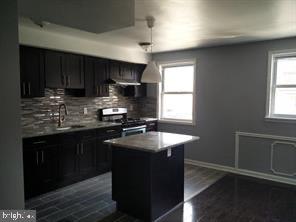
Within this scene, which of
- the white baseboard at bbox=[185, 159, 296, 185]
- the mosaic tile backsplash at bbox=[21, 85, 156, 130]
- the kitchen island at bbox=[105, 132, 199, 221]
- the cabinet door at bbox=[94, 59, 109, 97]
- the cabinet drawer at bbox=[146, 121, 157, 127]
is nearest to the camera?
the kitchen island at bbox=[105, 132, 199, 221]

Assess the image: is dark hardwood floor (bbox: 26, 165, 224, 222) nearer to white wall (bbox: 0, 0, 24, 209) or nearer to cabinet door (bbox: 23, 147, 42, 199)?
cabinet door (bbox: 23, 147, 42, 199)

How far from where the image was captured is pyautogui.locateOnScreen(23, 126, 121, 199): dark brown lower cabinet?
3.26m

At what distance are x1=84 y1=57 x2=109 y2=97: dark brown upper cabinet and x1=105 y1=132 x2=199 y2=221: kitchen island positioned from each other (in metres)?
1.80

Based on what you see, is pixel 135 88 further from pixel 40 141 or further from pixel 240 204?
pixel 240 204

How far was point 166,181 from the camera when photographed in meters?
2.89

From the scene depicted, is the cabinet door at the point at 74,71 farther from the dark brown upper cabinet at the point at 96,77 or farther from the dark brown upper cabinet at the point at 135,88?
the dark brown upper cabinet at the point at 135,88

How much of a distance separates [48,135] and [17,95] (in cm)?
221

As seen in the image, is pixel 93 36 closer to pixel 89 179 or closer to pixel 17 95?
pixel 89 179

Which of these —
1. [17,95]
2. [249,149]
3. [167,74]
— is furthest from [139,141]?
[167,74]

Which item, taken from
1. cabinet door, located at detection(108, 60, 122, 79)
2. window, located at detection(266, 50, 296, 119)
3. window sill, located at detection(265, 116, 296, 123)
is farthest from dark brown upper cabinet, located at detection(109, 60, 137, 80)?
window sill, located at detection(265, 116, 296, 123)

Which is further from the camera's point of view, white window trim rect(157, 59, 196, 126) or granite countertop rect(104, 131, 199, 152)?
white window trim rect(157, 59, 196, 126)

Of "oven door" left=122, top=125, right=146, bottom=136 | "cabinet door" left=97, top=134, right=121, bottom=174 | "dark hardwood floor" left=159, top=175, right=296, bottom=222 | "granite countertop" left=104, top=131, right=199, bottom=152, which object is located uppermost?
"granite countertop" left=104, top=131, right=199, bottom=152

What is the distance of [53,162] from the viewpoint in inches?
139

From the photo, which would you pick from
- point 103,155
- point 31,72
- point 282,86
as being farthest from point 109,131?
point 282,86
